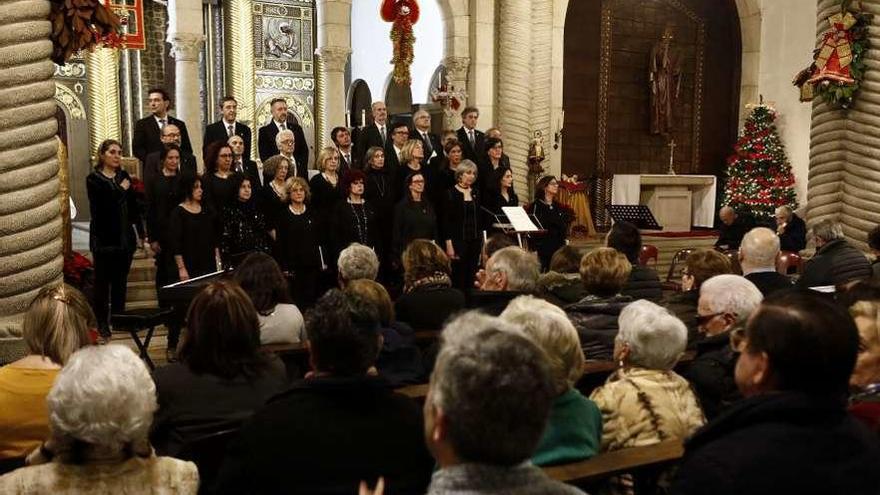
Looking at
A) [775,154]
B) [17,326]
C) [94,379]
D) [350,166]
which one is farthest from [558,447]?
[775,154]

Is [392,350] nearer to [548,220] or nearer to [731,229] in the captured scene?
[548,220]

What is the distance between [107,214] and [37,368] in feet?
12.3

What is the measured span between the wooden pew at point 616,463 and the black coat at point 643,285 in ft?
6.84

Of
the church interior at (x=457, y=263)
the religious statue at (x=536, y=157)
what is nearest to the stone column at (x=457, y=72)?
the church interior at (x=457, y=263)

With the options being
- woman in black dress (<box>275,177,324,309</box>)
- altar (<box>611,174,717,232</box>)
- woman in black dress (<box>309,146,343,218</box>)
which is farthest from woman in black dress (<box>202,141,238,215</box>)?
altar (<box>611,174,717,232</box>)

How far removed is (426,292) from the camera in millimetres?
3982

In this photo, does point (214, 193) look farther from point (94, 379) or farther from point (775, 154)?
point (775, 154)

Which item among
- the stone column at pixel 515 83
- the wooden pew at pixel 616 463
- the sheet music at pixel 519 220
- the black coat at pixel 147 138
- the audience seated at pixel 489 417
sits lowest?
the wooden pew at pixel 616 463

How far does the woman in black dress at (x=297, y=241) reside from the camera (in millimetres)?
6023

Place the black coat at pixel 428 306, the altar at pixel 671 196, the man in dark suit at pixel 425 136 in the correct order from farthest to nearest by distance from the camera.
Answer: the altar at pixel 671 196
the man in dark suit at pixel 425 136
the black coat at pixel 428 306

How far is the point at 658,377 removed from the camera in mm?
2461

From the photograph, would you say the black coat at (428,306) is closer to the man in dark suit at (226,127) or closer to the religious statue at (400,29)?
the man in dark suit at (226,127)

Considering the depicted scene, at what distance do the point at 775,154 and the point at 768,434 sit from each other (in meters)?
12.0

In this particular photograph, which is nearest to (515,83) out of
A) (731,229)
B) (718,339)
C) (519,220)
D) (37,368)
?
(731,229)
